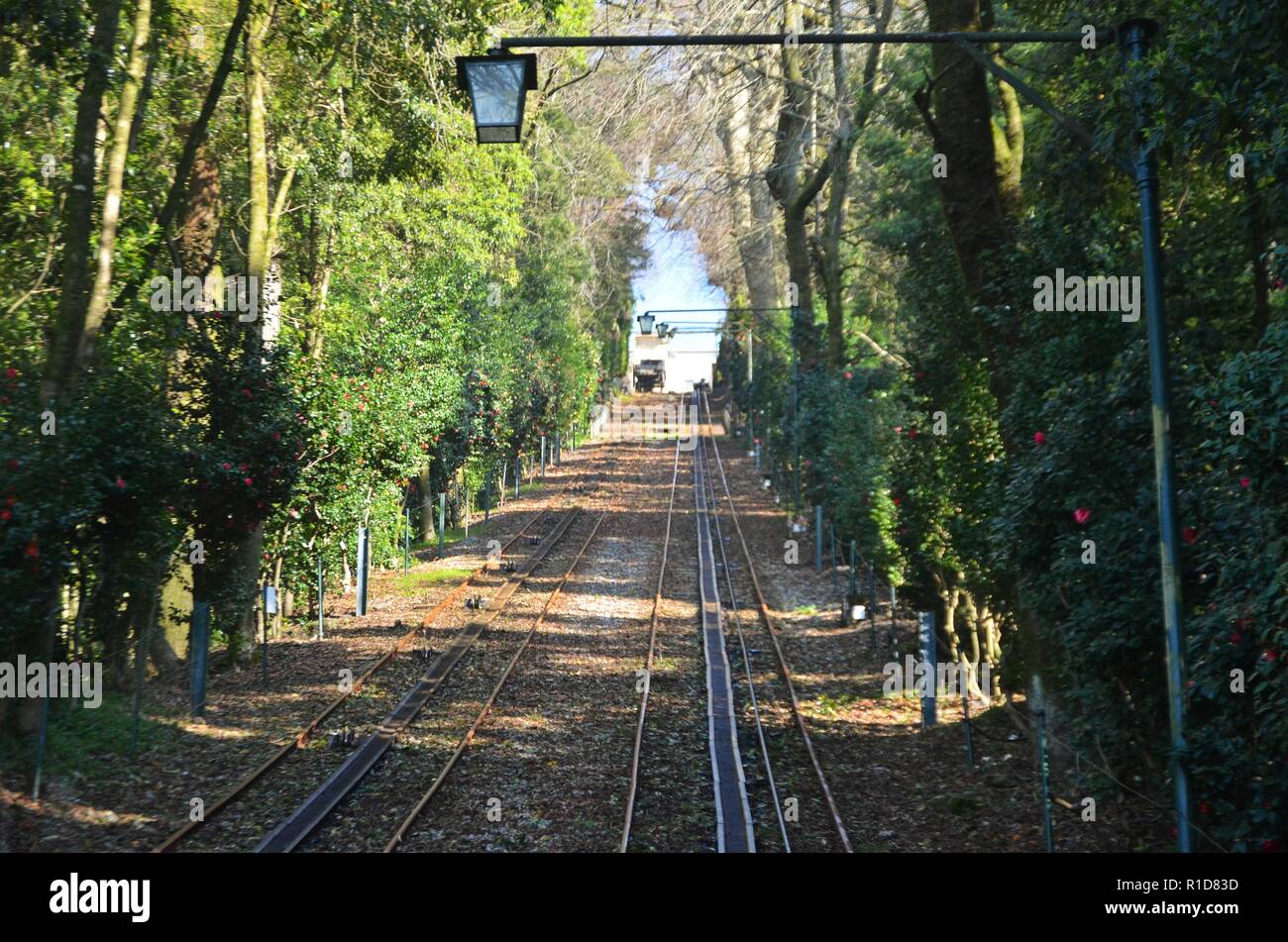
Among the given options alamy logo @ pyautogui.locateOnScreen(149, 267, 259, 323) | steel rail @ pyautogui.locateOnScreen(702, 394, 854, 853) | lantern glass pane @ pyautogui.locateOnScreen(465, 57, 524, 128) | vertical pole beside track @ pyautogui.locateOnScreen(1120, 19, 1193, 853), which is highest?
lantern glass pane @ pyautogui.locateOnScreen(465, 57, 524, 128)

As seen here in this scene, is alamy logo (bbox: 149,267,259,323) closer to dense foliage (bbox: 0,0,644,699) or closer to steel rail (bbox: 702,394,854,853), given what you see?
dense foliage (bbox: 0,0,644,699)

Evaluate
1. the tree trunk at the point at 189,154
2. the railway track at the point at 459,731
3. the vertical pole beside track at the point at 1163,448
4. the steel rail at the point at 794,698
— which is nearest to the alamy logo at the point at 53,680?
the railway track at the point at 459,731

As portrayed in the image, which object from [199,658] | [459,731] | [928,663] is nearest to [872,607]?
[928,663]

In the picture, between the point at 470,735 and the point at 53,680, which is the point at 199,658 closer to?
the point at 53,680

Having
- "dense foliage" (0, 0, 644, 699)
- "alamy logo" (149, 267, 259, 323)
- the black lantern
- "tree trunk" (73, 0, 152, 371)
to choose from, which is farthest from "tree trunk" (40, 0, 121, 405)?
the black lantern

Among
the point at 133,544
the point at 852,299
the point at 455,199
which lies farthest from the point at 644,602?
the point at 852,299

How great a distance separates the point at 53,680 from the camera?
1183 centimetres

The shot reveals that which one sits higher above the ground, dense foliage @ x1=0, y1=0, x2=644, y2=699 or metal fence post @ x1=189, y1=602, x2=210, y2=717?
dense foliage @ x1=0, y1=0, x2=644, y2=699

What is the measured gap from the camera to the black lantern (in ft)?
25.3

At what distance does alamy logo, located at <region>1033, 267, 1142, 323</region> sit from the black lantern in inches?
180

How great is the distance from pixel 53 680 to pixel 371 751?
328 cm

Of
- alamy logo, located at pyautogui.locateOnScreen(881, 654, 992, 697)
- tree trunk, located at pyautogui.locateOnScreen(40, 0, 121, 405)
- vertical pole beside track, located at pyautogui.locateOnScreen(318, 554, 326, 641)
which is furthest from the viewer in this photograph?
vertical pole beside track, located at pyautogui.locateOnScreen(318, 554, 326, 641)

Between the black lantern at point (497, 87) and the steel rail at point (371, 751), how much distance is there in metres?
5.68

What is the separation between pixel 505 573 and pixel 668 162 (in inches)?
450
